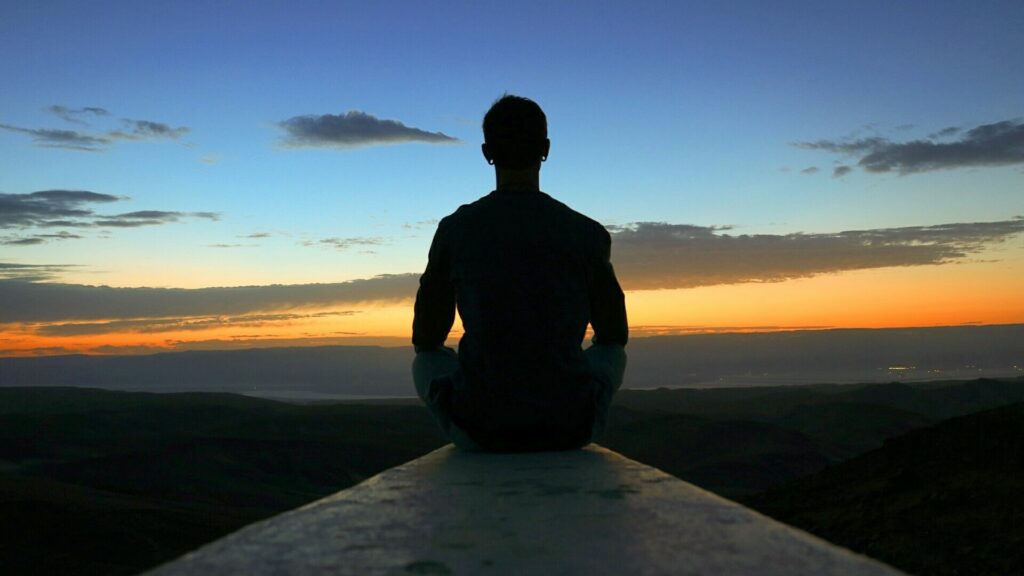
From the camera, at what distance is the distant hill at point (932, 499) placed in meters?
7.86

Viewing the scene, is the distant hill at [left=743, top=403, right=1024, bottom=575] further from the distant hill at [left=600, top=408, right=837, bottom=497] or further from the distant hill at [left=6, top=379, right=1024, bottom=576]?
the distant hill at [left=600, top=408, right=837, bottom=497]

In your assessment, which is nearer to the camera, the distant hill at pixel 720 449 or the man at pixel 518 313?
the man at pixel 518 313

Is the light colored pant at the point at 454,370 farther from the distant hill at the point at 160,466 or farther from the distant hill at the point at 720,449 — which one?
the distant hill at the point at 720,449

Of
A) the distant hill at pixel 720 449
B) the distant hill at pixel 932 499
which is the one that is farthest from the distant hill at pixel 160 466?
the distant hill at pixel 720 449

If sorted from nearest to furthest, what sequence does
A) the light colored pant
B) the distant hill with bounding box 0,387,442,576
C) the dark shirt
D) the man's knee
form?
the dark shirt
the light colored pant
the man's knee
the distant hill with bounding box 0,387,442,576

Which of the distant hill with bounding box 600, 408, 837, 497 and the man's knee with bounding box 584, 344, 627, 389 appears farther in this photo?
the distant hill with bounding box 600, 408, 837, 497

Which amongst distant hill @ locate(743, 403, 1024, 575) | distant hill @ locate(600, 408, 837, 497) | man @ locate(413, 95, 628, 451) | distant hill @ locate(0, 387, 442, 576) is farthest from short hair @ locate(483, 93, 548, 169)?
distant hill @ locate(600, 408, 837, 497)

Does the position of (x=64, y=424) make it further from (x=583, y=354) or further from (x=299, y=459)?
(x=583, y=354)

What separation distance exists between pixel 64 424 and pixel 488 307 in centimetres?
5805

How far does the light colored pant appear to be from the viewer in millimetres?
3121

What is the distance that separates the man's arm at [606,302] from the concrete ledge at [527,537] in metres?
1.29

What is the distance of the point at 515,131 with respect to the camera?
3.32 m

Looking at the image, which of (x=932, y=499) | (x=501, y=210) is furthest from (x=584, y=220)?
(x=932, y=499)

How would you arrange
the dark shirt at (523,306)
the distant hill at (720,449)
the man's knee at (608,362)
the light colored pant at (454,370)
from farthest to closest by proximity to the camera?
the distant hill at (720,449), the man's knee at (608,362), the light colored pant at (454,370), the dark shirt at (523,306)
